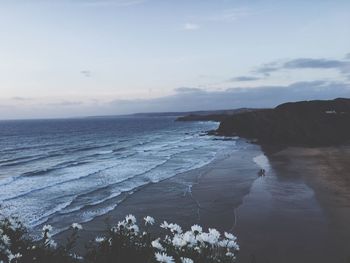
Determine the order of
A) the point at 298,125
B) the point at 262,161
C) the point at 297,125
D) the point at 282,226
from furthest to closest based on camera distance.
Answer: the point at 297,125
the point at 298,125
the point at 262,161
the point at 282,226

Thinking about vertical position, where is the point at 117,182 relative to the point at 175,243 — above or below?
below

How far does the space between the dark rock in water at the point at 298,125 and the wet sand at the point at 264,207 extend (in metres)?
23.2

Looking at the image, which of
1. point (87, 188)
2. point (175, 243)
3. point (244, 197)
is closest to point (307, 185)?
point (244, 197)

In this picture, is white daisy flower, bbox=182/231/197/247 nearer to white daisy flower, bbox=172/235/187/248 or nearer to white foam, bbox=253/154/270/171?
white daisy flower, bbox=172/235/187/248

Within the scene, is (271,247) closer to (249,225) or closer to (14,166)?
(249,225)

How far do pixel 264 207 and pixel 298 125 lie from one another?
4113 cm

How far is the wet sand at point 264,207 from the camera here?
519 inches

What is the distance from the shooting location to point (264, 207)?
18.4 m

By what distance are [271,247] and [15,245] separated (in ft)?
31.2

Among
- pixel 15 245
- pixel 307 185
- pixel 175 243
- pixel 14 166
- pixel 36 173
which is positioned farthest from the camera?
pixel 14 166

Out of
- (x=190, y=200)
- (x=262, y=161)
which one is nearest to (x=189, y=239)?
(x=190, y=200)

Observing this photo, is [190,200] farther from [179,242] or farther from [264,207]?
[179,242]

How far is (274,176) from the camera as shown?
27.2 m

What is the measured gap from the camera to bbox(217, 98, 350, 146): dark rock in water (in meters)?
54.6
